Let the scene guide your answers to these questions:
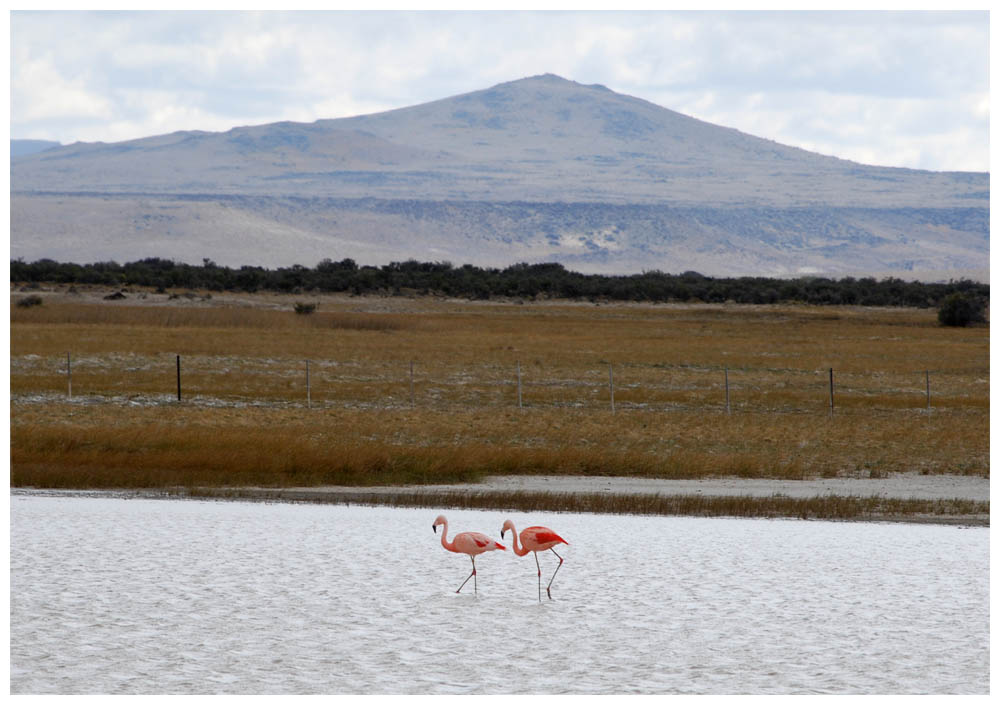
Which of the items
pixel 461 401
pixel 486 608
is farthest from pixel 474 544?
pixel 461 401

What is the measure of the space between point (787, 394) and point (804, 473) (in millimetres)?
14640

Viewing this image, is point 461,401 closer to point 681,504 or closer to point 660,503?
point 660,503

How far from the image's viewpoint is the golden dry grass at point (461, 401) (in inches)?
1018

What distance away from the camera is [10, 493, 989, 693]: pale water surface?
36.9ft

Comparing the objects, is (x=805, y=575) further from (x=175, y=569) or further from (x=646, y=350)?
(x=646, y=350)

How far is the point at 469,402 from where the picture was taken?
37250 millimetres

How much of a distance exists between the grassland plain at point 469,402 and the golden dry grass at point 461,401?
91 mm

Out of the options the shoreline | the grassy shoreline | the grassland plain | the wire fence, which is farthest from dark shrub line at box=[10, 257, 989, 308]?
the grassy shoreline

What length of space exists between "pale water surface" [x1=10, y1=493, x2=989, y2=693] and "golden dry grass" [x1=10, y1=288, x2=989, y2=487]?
605cm

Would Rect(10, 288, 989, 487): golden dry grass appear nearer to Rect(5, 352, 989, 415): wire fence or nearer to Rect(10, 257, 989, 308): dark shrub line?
Rect(5, 352, 989, 415): wire fence

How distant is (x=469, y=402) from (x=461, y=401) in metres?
0.36

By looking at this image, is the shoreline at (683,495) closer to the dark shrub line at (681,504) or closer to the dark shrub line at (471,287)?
the dark shrub line at (681,504)

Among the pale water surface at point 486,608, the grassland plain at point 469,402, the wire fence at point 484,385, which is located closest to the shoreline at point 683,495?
the grassland plain at point 469,402
